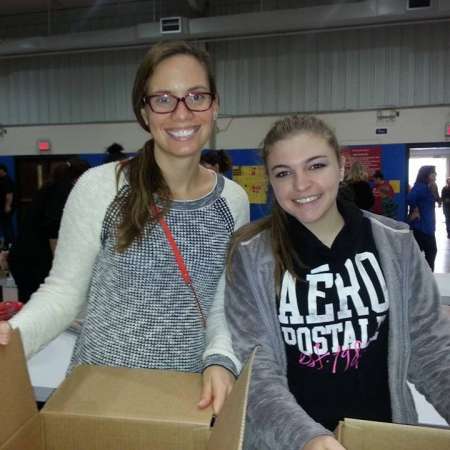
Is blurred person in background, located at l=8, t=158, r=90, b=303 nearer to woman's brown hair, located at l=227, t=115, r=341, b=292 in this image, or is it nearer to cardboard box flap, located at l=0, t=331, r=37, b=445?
woman's brown hair, located at l=227, t=115, r=341, b=292

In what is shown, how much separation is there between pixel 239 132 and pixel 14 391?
7161 millimetres

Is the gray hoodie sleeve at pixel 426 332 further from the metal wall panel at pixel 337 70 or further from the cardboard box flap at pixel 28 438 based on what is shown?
the metal wall panel at pixel 337 70

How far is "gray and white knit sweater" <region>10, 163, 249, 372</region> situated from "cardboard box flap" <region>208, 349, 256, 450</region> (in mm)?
364

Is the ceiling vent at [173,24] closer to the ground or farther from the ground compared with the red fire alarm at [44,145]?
farther from the ground

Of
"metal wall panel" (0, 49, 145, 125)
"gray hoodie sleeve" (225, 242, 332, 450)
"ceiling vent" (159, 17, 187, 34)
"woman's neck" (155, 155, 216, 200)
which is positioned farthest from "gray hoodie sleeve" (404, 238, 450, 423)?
"metal wall panel" (0, 49, 145, 125)

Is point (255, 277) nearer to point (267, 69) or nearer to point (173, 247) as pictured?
point (173, 247)

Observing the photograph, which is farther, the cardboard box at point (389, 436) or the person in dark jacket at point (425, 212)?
the person in dark jacket at point (425, 212)

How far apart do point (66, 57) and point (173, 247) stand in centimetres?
812

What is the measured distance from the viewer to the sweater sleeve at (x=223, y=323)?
3.14 ft

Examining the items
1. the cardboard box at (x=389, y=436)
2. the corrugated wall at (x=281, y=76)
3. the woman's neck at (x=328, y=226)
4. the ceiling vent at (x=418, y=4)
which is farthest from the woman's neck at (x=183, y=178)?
the corrugated wall at (x=281, y=76)

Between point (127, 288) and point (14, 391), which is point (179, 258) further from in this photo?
point (14, 391)

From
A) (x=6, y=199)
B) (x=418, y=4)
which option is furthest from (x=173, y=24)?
(x=6, y=199)

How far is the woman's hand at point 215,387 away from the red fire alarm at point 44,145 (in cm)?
819

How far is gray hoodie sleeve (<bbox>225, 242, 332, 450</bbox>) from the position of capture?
827 mm
